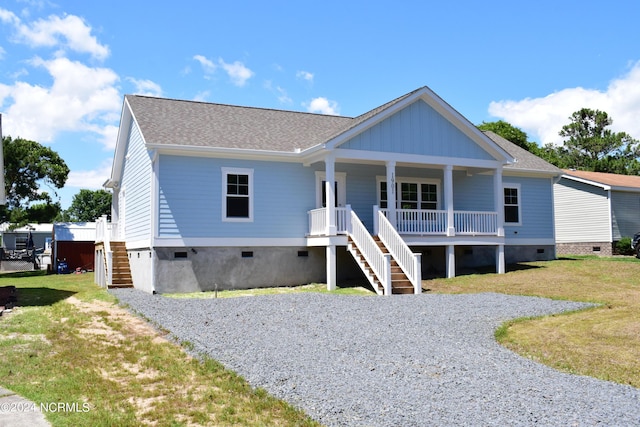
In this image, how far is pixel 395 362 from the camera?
25.8ft

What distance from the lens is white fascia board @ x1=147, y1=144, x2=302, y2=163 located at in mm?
16734

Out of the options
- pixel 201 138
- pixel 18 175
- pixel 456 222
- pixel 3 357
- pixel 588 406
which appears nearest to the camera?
pixel 588 406

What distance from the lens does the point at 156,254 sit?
652 inches

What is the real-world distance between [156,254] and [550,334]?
1091 centimetres

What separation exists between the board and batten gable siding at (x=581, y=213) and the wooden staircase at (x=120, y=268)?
22.5 m

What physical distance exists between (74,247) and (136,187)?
1705 centimetres

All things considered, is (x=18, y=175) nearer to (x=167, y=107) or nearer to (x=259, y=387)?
(x=167, y=107)

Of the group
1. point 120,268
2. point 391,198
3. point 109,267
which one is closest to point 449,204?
point 391,198

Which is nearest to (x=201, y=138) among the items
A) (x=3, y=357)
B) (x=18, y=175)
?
(x=3, y=357)

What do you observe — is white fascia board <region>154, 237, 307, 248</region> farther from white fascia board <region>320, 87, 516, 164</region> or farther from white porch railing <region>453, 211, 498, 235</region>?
white porch railing <region>453, 211, 498, 235</region>

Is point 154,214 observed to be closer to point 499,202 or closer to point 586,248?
point 499,202

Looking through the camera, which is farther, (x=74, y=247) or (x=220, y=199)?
(x=74, y=247)

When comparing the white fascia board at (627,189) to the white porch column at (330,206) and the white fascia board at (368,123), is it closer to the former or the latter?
the white fascia board at (368,123)

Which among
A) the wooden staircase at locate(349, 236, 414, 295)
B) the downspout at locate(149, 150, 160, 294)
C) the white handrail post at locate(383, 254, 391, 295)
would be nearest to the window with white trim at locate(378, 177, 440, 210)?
the wooden staircase at locate(349, 236, 414, 295)
